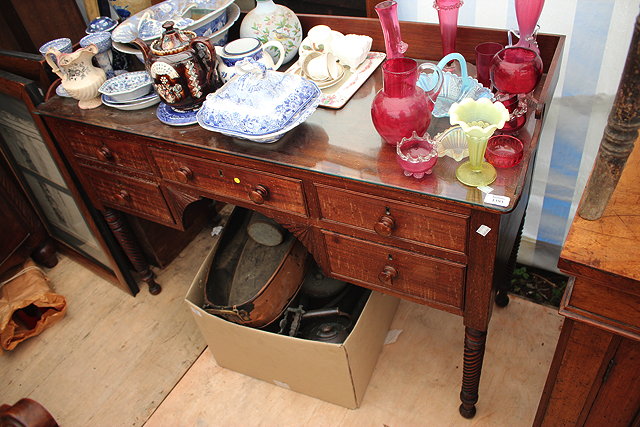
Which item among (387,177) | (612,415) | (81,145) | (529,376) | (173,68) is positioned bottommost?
(529,376)

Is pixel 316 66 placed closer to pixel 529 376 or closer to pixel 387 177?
pixel 387 177

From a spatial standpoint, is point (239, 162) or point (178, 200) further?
point (178, 200)

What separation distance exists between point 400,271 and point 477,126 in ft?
1.35

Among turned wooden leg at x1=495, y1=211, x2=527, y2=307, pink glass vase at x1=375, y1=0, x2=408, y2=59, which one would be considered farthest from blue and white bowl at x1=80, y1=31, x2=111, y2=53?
turned wooden leg at x1=495, y1=211, x2=527, y2=307

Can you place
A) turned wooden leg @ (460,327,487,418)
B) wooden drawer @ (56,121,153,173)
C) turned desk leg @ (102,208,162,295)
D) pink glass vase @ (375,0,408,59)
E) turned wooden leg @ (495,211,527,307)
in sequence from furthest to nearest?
1. turned desk leg @ (102,208,162,295)
2. turned wooden leg @ (495,211,527,307)
3. wooden drawer @ (56,121,153,173)
4. turned wooden leg @ (460,327,487,418)
5. pink glass vase @ (375,0,408,59)

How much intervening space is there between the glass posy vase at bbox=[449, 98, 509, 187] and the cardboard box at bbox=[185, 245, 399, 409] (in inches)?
23.6

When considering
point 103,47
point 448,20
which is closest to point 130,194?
point 103,47

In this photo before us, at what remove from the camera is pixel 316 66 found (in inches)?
54.2

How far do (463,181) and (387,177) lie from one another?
0.50 feet

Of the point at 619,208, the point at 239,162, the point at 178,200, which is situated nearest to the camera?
the point at 619,208

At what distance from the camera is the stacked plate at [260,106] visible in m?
1.17

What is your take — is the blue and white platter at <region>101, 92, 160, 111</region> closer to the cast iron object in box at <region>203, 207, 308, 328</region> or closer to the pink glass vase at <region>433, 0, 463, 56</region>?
the cast iron object in box at <region>203, 207, 308, 328</region>

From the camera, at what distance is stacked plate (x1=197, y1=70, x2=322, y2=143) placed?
1171 mm

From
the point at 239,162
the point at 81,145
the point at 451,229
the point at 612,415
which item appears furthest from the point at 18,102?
the point at 612,415
